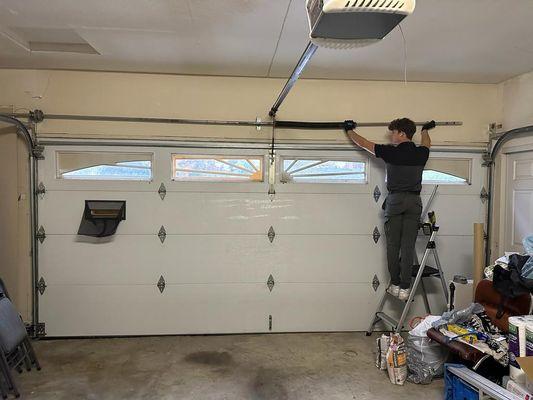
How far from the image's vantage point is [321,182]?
3.70 m

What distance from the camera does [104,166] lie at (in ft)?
11.7

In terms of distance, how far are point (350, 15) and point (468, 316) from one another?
7.51ft

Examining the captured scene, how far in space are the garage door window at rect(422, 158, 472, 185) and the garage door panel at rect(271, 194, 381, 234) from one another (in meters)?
0.64

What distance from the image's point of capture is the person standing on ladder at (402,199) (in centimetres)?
322

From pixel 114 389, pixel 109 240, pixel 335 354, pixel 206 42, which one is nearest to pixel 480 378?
pixel 335 354

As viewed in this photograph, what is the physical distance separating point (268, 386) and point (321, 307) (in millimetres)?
1146

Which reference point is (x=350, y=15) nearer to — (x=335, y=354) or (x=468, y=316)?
(x=468, y=316)

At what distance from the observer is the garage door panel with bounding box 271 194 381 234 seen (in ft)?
12.0

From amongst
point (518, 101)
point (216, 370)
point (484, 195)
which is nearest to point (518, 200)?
point (484, 195)

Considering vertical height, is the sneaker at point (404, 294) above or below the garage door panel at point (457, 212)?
below

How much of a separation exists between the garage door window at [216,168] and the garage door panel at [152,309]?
40.4 inches

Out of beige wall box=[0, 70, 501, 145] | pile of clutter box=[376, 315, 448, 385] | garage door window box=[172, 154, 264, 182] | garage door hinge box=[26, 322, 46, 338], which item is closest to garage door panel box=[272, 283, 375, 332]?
pile of clutter box=[376, 315, 448, 385]

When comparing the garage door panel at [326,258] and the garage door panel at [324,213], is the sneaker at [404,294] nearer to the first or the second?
the garage door panel at [326,258]

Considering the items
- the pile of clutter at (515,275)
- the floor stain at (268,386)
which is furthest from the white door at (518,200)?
the floor stain at (268,386)
